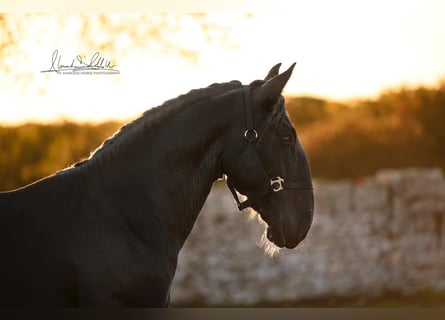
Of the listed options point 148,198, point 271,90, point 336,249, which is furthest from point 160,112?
point 336,249

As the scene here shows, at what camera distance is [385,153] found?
1132 cm

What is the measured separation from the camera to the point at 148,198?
3592 mm

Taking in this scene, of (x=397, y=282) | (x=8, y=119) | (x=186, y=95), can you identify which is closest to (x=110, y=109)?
(x=8, y=119)

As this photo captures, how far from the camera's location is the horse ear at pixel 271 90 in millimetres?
3654

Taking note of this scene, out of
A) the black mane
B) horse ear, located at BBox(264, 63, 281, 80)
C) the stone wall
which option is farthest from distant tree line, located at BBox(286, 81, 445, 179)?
the black mane

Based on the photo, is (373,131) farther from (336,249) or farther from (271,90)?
(271,90)

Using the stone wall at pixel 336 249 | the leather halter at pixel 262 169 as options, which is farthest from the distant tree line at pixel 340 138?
the leather halter at pixel 262 169

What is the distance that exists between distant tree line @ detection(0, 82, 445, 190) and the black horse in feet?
15.6

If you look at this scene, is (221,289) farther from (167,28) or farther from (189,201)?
(189,201)

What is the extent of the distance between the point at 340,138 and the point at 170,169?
24.1 feet

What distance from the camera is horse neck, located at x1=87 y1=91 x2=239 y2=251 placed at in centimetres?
356

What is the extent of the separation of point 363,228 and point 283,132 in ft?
26.0

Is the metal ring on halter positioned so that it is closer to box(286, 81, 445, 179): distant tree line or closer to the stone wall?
box(286, 81, 445, 179): distant tree line
